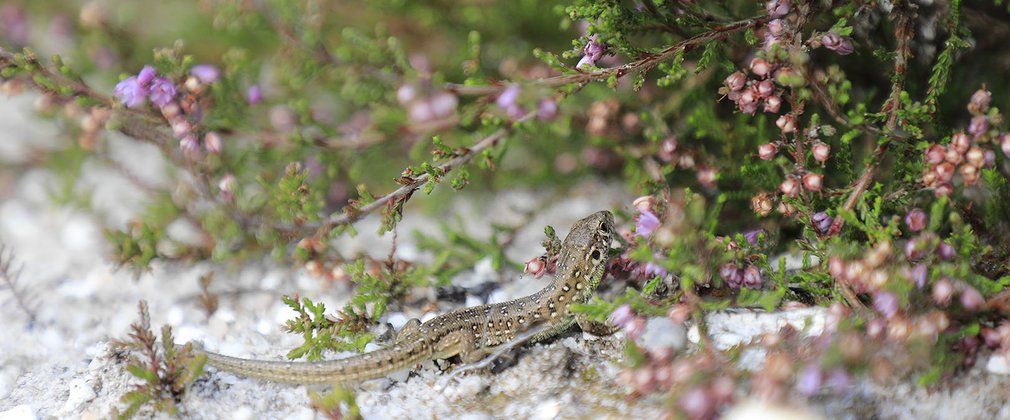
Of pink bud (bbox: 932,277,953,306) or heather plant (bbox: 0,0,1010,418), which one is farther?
heather plant (bbox: 0,0,1010,418)

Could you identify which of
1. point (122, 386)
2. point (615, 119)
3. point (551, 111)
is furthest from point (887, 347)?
point (122, 386)

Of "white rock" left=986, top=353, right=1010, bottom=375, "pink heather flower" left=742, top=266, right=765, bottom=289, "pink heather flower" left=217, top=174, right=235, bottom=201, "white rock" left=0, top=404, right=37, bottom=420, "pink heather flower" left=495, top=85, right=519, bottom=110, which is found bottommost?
"white rock" left=986, top=353, right=1010, bottom=375

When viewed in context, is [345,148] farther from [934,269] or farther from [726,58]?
[934,269]

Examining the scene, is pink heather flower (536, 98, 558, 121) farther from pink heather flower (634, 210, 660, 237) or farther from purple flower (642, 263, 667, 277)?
purple flower (642, 263, 667, 277)

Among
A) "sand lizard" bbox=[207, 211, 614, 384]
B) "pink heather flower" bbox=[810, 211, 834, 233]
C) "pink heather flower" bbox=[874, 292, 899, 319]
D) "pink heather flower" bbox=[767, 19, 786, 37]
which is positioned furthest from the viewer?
"sand lizard" bbox=[207, 211, 614, 384]

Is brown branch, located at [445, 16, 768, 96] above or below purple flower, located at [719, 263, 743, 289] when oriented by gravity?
above

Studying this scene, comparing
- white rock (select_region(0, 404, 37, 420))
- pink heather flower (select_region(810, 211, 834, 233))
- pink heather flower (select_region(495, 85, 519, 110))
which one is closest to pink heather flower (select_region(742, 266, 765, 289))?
pink heather flower (select_region(810, 211, 834, 233))
